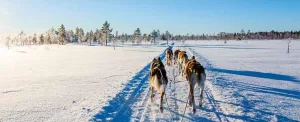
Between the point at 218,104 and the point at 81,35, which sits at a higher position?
the point at 81,35

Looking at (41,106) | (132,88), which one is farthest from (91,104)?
(132,88)

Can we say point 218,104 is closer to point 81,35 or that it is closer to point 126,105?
point 126,105

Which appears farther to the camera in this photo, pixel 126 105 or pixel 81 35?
pixel 81 35

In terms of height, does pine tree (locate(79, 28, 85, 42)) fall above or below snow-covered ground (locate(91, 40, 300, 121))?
above

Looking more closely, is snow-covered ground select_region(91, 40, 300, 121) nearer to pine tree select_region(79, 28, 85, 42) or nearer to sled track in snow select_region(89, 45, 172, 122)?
sled track in snow select_region(89, 45, 172, 122)

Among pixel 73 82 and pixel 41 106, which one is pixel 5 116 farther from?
pixel 73 82

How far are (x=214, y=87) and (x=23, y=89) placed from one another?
8.64 m

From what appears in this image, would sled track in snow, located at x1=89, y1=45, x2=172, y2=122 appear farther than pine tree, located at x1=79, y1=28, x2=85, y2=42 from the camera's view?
No

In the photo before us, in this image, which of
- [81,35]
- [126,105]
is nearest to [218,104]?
[126,105]

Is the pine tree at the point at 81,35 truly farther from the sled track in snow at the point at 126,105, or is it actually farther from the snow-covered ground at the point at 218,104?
the sled track in snow at the point at 126,105

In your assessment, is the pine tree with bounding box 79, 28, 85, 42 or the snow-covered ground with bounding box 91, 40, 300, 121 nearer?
the snow-covered ground with bounding box 91, 40, 300, 121

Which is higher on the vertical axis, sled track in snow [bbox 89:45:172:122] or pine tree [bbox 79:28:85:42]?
pine tree [bbox 79:28:85:42]

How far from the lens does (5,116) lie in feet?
28.5

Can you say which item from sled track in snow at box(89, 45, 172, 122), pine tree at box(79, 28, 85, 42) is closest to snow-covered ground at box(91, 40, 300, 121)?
sled track in snow at box(89, 45, 172, 122)
